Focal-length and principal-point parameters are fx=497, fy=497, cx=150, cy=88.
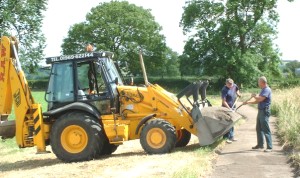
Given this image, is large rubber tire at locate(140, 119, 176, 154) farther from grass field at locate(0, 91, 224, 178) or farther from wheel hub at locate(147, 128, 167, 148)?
grass field at locate(0, 91, 224, 178)

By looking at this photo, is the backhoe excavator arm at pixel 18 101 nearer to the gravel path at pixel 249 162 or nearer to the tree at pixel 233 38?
the gravel path at pixel 249 162

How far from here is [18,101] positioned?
12.5 metres

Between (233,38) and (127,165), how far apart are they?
147 feet

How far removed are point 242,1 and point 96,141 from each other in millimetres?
44116

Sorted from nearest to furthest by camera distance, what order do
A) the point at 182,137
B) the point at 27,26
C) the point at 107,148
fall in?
the point at 107,148
the point at 182,137
the point at 27,26

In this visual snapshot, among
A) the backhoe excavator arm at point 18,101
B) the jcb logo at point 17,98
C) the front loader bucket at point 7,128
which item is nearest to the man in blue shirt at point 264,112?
the backhoe excavator arm at point 18,101

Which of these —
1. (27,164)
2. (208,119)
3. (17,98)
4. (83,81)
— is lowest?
(27,164)

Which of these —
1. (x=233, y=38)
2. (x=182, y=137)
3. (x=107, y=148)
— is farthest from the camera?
(x=233, y=38)

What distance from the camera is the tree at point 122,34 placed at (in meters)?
67.1

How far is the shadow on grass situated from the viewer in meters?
11.8

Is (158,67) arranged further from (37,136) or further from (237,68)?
(37,136)

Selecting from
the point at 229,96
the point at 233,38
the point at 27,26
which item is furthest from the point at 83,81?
the point at 233,38

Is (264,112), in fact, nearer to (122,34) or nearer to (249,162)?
(249,162)

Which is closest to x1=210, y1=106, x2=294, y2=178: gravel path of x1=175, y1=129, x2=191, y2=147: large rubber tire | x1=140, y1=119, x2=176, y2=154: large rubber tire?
x1=175, y1=129, x2=191, y2=147: large rubber tire
